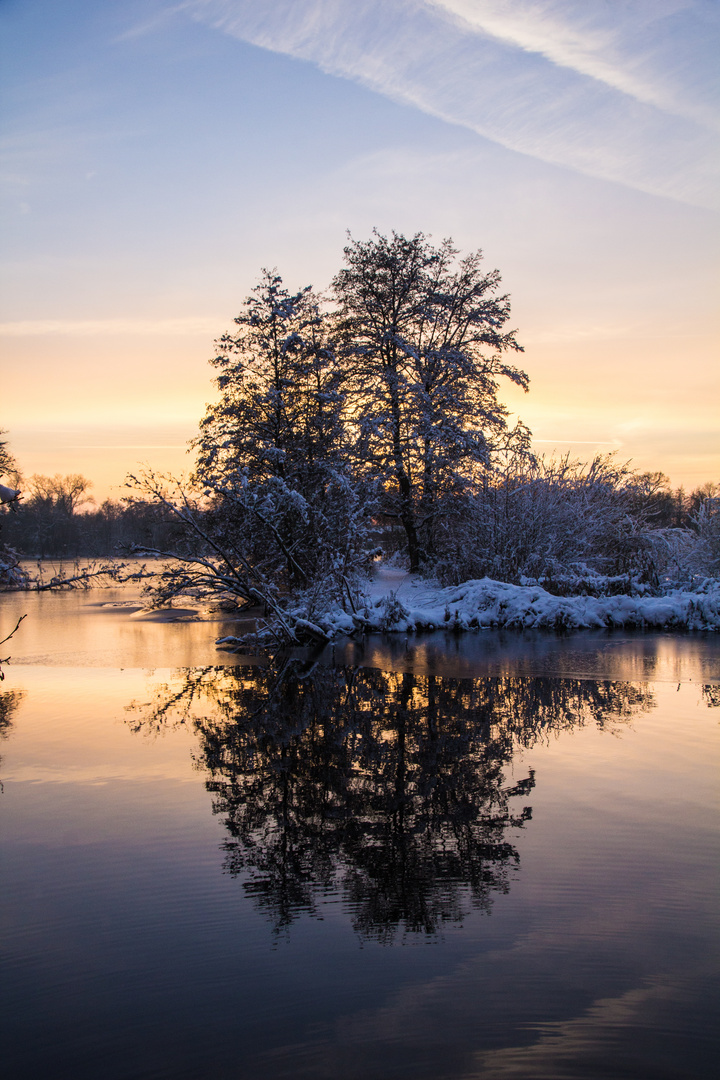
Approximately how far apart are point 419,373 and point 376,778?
78.0 feet

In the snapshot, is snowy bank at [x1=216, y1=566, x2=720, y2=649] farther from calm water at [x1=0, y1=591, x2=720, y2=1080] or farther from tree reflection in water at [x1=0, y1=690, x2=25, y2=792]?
calm water at [x1=0, y1=591, x2=720, y2=1080]

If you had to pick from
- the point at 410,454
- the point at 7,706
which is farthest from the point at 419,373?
the point at 7,706

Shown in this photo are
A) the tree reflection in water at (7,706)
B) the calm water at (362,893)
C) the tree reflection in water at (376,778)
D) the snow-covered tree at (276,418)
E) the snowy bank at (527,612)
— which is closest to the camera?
the calm water at (362,893)

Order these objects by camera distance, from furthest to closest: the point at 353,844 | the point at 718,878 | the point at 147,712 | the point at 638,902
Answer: the point at 147,712 → the point at 353,844 → the point at 718,878 → the point at 638,902

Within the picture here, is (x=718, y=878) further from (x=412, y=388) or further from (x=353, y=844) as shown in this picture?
(x=412, y=388)

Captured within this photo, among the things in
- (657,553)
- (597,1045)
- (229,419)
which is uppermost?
(229,419)

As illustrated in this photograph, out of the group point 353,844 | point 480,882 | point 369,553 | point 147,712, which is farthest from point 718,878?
point 369,553

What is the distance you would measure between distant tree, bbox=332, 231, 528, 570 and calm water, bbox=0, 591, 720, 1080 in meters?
18.6

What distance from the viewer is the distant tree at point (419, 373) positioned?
2798 cm

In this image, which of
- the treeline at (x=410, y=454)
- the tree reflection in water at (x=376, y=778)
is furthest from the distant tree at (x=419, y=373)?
the tree reflection in water at (x=376, y=778)

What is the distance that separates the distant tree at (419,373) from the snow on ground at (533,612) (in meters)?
6.92

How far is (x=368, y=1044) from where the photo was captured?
3.31m

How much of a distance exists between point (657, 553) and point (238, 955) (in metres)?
26.4

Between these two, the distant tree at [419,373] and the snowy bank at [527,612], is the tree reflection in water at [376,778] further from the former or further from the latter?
the distant tree at [419,373]
